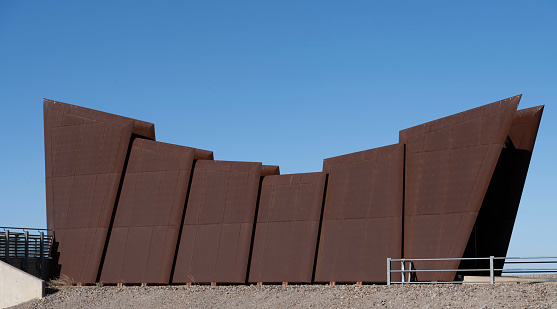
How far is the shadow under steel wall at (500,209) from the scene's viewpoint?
88.5ft

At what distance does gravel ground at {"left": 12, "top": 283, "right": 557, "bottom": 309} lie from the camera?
771 inches

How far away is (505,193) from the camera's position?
27.6 m

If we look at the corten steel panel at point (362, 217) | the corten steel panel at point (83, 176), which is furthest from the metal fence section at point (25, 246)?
the corten steel panel at point (362, 217)

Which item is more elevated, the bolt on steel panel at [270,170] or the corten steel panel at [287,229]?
the bolt on steel panel at [270,170]

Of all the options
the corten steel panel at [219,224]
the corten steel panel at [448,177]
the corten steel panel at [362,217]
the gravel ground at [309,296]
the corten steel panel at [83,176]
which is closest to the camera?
the gravel ground at [309,296]

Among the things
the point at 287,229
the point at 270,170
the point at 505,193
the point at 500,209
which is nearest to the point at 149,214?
the point at 270,170

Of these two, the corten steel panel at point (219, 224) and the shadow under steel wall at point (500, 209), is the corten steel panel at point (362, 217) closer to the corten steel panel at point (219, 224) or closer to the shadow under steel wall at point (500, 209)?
the corten steel panel at point (219, 224)

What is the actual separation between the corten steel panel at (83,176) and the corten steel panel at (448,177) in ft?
41.9

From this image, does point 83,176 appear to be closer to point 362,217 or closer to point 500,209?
point 362,217

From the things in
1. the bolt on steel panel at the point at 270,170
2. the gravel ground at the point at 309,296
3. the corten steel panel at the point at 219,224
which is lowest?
the gravel ground at the point at 309,296

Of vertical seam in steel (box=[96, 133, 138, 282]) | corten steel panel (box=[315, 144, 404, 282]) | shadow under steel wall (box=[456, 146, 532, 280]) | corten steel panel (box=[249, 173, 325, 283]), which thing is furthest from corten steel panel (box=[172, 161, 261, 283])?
shadow under steel wall (box=[456, 146, 532, 280])

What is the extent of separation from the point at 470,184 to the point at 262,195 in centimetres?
888

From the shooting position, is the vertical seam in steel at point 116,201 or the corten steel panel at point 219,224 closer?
the corten steel panel at point 219,224

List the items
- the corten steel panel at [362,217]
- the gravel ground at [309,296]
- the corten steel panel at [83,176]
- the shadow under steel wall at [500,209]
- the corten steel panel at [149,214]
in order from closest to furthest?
the gravel ground at [309,296]
the corten steel panel at [362,217]
the shadow under steel wall at [500,209]
the corten steel panel at [149,214]
the corten steel panel at [83,176]
